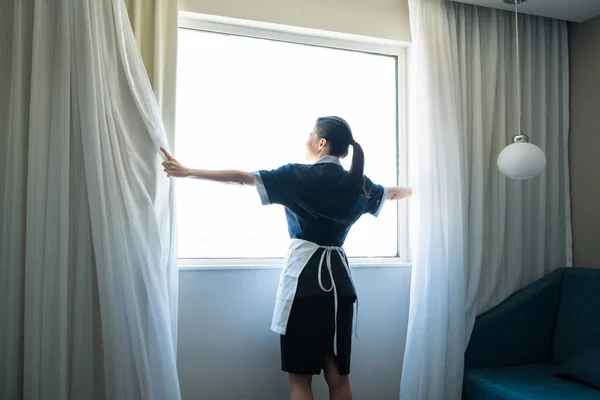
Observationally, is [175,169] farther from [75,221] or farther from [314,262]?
[314,262]

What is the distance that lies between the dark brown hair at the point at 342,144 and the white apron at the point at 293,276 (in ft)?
0.96

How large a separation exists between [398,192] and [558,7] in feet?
4.26

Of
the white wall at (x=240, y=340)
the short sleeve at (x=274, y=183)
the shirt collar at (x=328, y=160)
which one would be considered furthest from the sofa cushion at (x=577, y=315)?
the short sleeve at (x=274, y=183)

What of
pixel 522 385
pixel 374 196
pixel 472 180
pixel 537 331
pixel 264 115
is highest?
pixel 264 115

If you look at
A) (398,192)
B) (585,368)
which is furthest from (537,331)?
(398,192)

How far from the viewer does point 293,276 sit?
2.09 metres

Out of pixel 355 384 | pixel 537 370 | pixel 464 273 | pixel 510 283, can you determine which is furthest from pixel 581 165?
pixel 355 384

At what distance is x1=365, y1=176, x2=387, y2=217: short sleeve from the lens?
7.51 feet

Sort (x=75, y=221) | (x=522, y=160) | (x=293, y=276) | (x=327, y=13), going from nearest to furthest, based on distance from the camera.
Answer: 1. (x=75, y=221)
2. (x=293, y=276)
3. (x=522, y=160)
4. (x=327, y=13)

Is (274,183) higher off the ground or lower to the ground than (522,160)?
lower

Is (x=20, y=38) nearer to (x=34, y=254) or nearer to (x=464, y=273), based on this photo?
(x=34, y=254)

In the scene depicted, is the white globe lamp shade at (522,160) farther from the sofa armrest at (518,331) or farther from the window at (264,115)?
the sofa armrest at (518,331)

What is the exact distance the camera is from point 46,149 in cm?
193

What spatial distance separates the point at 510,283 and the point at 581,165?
0.80 m
